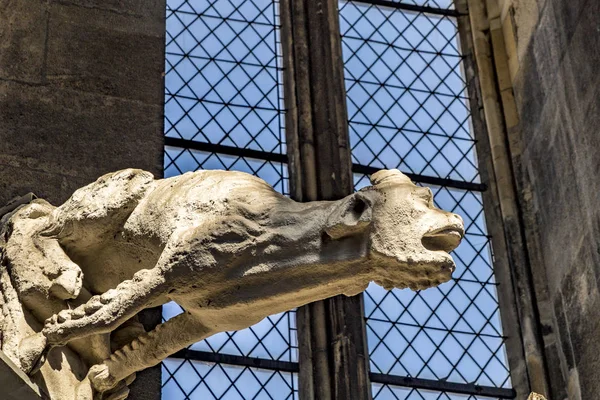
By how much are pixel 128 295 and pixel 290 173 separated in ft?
15.9

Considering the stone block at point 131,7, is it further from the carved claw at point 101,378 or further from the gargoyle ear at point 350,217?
the gargoyle ear at point 350,217

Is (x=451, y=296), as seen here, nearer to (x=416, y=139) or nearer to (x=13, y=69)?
(x=416, y=139)

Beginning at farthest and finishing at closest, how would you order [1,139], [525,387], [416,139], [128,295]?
[416,139] → [525,387] → [1,139] → [128,295]

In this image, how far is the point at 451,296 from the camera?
29.0ft

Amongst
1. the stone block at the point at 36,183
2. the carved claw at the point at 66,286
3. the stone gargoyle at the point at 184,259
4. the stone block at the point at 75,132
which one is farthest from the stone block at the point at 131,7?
the carved claw at the point at 66,286

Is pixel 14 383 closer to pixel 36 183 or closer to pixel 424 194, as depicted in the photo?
pixel 424 194

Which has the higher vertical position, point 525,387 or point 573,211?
point 573,211

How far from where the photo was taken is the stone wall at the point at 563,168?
8344mm

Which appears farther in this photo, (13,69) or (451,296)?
(451,296)

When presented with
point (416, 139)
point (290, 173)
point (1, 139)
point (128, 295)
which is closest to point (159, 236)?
point (128, 295)

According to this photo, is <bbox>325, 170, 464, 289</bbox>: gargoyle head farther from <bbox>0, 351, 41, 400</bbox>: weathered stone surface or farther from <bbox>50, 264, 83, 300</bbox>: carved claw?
<bbox>0, 351, 41, 400</bbox>: weathered stone surface

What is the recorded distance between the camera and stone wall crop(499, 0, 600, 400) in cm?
834

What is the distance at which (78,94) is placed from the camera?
206 inches

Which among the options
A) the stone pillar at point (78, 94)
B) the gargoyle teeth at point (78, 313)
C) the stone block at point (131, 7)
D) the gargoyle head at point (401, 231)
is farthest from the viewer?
the stone block at point (131, 7)
